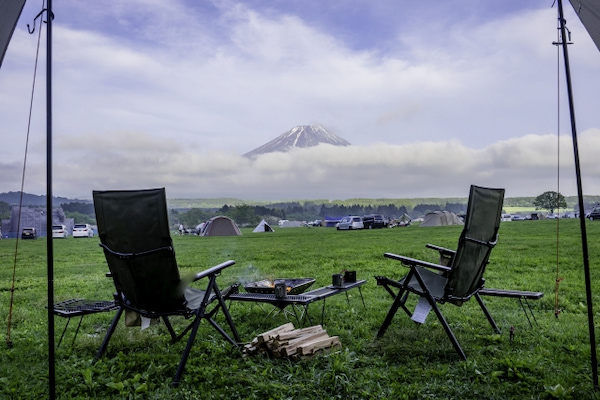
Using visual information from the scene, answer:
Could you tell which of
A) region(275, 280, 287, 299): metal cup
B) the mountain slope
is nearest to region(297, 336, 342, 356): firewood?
region(275, 280, 287, 299): metal cup

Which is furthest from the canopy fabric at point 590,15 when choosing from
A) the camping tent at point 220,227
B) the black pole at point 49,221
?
the camping tent at point 220,227

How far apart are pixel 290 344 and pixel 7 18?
2.47 m

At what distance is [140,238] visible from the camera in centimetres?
299

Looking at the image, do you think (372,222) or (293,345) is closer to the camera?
(293,345)

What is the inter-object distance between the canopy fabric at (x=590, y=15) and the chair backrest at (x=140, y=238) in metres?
2.58

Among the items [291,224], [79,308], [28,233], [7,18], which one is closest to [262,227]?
[28,233]

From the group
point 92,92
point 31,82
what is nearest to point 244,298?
point 31,82

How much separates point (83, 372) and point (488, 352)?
250 centimetres

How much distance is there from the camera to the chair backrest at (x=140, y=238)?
2961 millimetres

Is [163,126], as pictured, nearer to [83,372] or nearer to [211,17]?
[211,17]

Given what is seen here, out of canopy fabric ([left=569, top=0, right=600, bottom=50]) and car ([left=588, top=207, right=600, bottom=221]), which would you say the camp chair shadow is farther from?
car ([left=588, top=207, right=600, bottom=221])

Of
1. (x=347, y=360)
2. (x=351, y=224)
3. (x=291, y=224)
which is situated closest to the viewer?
(x=347, y=360)

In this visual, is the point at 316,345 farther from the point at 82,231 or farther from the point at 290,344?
the point at 82,231

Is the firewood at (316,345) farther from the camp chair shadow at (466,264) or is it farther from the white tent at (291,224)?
the white tent at (291,224)
